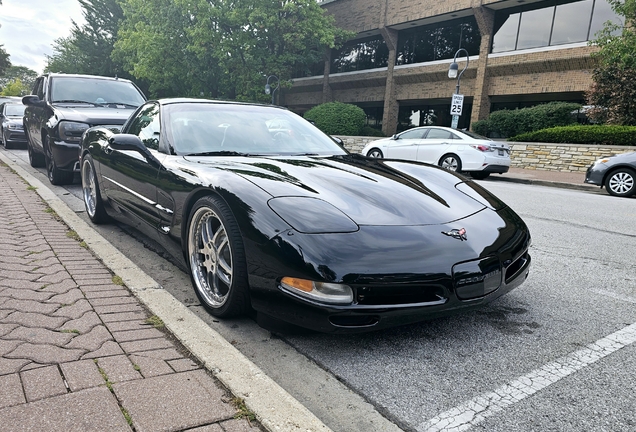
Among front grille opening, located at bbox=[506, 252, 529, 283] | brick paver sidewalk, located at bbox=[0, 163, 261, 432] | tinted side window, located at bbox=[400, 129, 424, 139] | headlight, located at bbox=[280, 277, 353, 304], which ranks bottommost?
brick paver sidewalk, located at bbox=[0, 163, 261, 432]

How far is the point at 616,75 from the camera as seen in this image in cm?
1633

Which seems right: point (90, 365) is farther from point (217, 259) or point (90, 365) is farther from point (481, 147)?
point (481, 147)

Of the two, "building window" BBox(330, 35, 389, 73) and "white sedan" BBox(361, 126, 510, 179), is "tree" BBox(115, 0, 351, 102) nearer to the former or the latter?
"building window" BBox(330, 35, 389, 73)

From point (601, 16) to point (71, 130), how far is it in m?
21.5

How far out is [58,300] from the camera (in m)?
2.85

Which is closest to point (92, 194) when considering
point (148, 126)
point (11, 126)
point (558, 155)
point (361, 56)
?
point (148, 126)

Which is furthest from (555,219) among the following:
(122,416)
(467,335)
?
(122,416)

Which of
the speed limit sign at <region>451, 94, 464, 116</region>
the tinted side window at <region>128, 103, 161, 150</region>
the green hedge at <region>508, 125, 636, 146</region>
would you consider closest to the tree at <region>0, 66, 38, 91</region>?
the speed limit sign at <region>451, 94, 464, 116</region>

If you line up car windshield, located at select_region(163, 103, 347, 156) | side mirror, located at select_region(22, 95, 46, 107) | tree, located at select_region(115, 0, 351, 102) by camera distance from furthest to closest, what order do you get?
tree, located at select_region(115, 0, 351, 102) → side mirror, located at select_region(22, 95, 46, 107) → car windshield, located at select_region(163, 103, 347, 156)

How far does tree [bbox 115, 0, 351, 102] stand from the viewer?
2502 cm

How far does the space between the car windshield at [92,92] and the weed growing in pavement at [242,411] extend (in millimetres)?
7325

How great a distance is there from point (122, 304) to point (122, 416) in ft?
3.92

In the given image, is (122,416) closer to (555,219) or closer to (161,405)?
(161,405)

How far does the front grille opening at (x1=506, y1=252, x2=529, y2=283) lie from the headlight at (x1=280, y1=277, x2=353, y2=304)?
0.97m
